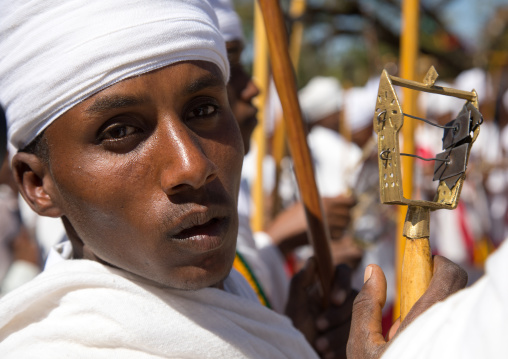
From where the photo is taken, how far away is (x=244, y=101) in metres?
2.59

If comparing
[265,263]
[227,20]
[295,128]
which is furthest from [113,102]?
[265,263]

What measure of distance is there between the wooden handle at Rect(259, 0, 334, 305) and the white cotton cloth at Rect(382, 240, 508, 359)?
921 mm

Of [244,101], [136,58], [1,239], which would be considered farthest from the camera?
[1,239]

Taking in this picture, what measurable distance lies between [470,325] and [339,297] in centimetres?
113

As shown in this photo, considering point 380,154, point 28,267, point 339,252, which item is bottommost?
point 28,267

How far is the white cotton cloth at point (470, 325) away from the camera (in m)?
0.74

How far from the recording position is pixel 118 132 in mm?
1359

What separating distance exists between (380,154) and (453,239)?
4.33 meters

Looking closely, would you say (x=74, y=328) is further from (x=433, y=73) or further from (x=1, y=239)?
(x=1, y=239)

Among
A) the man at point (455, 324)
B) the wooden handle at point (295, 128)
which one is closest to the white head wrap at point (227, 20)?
the wooden handle at point (295, 128)

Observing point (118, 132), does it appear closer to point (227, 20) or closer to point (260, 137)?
point (227, 20)

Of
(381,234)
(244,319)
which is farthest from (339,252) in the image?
(244,319)

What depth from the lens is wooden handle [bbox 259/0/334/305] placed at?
1.69 metres

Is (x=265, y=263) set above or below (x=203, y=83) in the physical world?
below
